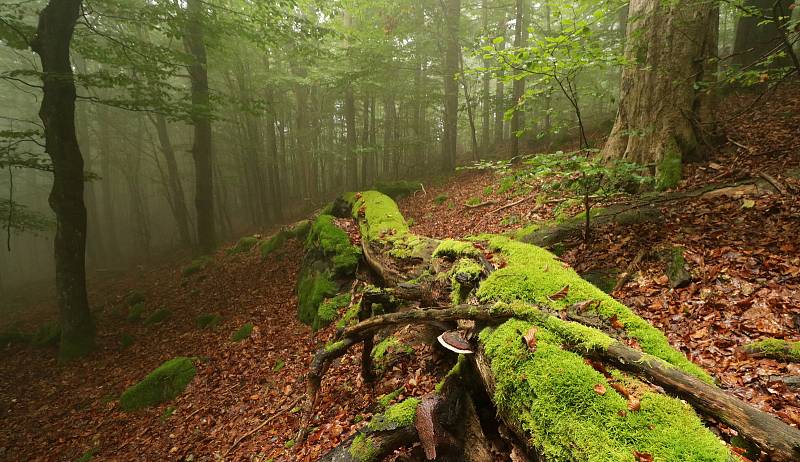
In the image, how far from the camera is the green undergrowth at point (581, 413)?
5.25ft

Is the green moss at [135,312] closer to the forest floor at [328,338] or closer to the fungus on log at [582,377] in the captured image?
the forest floor at [328,338]

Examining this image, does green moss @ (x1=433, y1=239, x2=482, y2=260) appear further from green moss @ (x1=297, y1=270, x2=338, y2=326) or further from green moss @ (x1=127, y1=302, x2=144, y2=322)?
green moss @ (x1=127, y1=302, x2=144, y2=322)

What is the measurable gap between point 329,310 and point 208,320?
400 centimetres

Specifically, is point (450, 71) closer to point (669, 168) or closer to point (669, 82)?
point (669, 82)

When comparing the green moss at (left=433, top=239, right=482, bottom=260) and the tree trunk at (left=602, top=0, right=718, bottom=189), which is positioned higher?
the tree trunk at (left=602, top=0, right=718, bottom=189)

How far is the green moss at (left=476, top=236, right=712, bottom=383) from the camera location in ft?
7.75

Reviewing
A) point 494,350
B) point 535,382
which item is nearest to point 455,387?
point 494,350

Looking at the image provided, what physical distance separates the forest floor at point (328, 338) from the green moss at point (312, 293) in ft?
1.02

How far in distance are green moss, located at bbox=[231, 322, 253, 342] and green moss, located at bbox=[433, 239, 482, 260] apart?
5.07 m

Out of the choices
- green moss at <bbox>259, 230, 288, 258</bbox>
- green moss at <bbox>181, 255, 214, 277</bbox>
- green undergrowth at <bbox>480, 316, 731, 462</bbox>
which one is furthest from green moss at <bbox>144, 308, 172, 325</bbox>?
green undergrowth at <bbox>480, 316, 731, 462</bbox>

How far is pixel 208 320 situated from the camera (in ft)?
28.4

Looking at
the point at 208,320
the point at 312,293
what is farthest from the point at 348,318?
the point at 208,320

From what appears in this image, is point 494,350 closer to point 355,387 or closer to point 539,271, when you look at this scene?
point 539,271

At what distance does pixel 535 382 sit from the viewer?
6.63 ft
